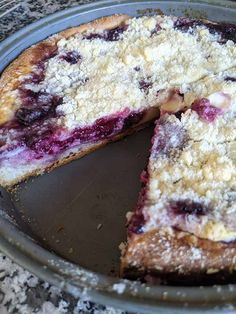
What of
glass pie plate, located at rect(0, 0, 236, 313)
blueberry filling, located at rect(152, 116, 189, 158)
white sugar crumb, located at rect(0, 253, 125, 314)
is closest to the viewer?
glass pie plate, located at rect(0, 0, 236, 313)

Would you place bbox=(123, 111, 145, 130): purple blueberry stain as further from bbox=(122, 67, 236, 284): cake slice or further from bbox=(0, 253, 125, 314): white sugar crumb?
bbox=(0, 253, 125, 314): white sugar crumb

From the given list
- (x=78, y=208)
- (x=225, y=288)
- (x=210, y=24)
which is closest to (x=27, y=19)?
(x=210, y=24)

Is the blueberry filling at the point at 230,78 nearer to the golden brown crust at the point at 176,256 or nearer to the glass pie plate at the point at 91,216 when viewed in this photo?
the glass pie plate at the point at 91,216

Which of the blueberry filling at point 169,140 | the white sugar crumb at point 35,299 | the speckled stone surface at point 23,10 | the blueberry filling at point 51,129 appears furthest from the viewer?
the speckled stone surface at point 23,10

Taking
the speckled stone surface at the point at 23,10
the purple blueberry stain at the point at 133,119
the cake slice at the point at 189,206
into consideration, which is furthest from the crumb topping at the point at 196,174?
the speckled stone surface at the point at 23,10

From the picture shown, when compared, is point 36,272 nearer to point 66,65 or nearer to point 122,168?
point 122,168

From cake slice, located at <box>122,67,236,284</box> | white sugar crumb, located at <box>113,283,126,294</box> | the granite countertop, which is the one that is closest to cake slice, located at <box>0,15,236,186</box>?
cake slice, located at <box>122,67,236,284</box>

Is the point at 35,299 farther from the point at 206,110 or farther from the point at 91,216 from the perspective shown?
the point at 206,110

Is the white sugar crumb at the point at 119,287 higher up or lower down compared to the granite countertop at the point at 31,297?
higher up
